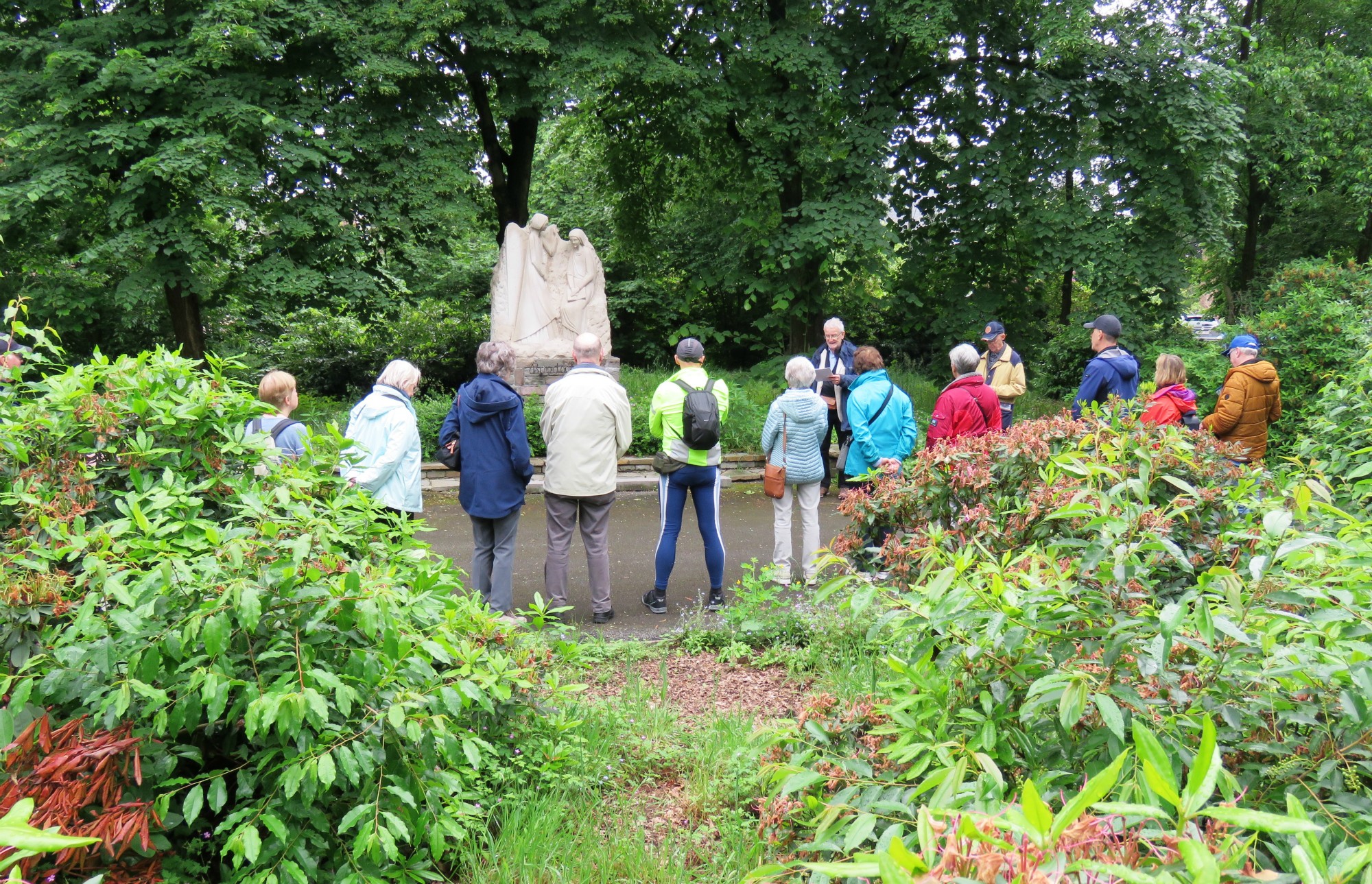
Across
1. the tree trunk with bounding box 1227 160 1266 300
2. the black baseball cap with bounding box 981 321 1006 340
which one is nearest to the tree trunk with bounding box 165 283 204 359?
the black baseball cap with bounding box 981 321 1006 340

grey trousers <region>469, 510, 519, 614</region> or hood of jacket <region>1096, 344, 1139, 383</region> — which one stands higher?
hood of jacket <region>1096, 344, 1139, 383</region>

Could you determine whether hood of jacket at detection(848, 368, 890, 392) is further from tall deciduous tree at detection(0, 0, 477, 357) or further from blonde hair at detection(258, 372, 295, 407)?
tall deciduous tree at detection(0, 0, 477, 357)

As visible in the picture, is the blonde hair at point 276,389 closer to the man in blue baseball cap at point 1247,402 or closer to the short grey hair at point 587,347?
the short grey hair at point 587,347

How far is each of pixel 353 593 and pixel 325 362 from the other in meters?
15.0

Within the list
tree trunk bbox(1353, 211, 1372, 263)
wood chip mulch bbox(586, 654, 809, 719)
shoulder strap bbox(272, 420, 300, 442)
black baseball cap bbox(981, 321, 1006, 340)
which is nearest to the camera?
wood chip mulch bbox(586, 654, 809, 719)

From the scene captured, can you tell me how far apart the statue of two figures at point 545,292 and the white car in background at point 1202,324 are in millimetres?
9290

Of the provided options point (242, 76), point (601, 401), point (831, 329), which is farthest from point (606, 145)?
Result: point (601, 401)

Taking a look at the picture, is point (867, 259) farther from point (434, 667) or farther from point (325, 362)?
point (434, 667)

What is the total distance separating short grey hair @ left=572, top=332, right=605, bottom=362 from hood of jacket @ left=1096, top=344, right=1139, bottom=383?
4.15m

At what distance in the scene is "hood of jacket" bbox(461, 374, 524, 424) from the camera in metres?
5.84

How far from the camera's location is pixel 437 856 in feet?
8.62

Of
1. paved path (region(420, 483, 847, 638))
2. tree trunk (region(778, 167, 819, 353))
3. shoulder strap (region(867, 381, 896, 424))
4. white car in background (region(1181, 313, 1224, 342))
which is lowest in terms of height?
paved path (region(420, 483, 847, 638))

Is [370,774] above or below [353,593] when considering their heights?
below

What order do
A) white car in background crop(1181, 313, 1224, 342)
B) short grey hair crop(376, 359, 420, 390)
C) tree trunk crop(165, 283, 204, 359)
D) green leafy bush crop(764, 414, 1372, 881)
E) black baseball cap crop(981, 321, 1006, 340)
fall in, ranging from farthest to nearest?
white car in background crop(1181, 313, 1224, 342)
tree trunk crop(165, 283, 204, 359)
black baseball cap crop(981, 321, 1006, 340)
short grey hair crop(376, 359, 420, 390)
green leafy bush crop(764, 414, 1372, 881)
